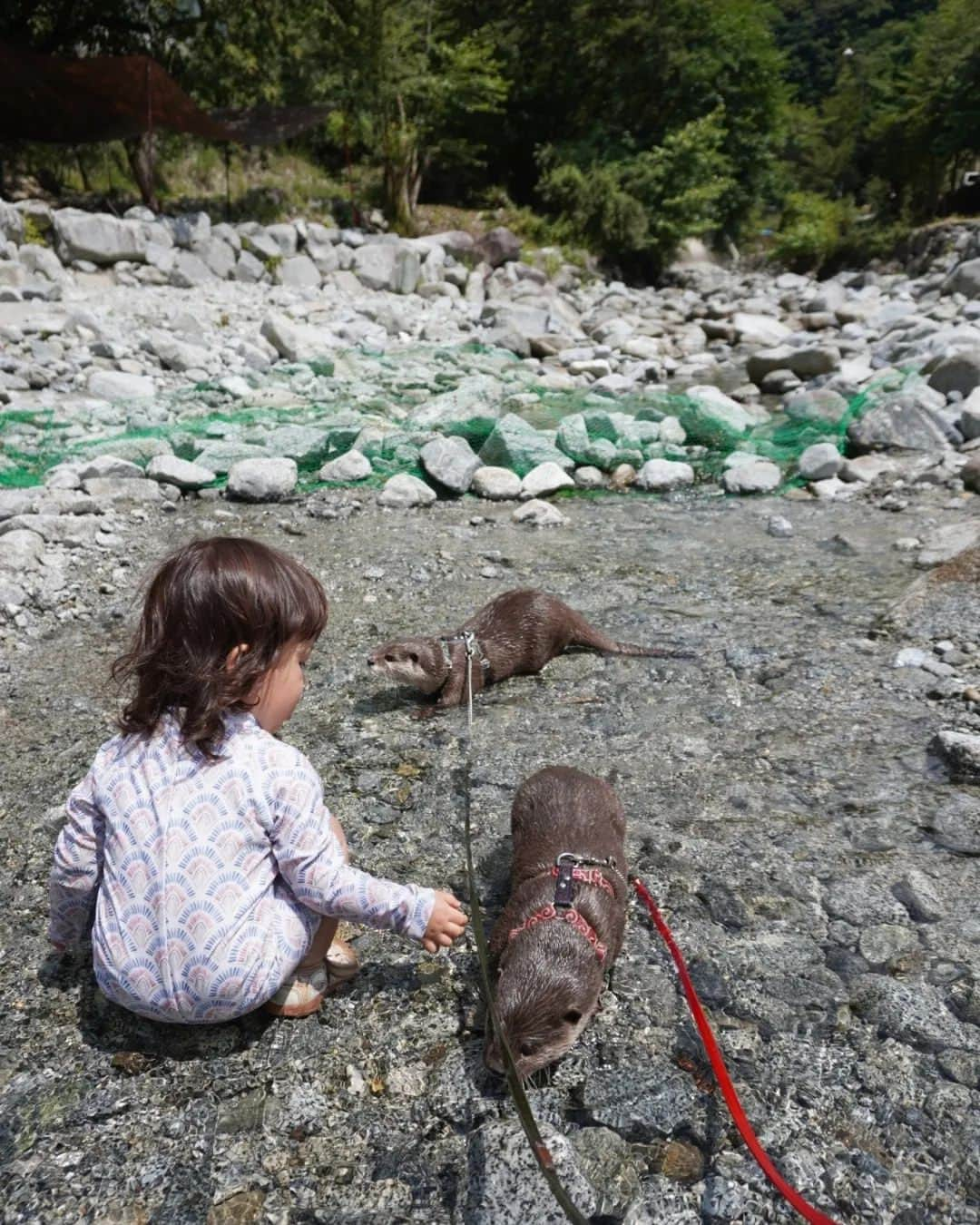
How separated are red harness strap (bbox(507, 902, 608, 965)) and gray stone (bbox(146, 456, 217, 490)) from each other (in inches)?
201

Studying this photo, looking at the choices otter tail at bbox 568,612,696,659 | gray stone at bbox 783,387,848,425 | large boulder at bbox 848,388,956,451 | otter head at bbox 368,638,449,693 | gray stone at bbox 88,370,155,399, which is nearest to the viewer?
otter head at bbox 368,638,449,693

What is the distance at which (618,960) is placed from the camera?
2.44 metres

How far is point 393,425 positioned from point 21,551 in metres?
4.19

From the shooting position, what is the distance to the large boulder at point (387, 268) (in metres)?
17.0

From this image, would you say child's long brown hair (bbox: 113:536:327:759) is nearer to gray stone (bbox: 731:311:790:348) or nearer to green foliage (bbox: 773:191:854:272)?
gray stone (bbox: 731:311:790:348)

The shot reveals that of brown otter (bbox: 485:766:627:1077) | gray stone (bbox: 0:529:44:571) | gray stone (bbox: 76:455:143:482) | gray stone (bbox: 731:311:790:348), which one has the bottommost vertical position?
gray stone (bbox: 731:311:790:348)

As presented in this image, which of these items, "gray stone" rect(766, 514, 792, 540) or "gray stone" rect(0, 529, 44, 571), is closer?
"gray stone" rect(0, 529, 44, 571)

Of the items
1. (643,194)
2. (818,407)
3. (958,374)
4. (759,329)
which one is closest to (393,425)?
(818,407)

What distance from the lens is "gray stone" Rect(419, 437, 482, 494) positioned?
22.7 feet

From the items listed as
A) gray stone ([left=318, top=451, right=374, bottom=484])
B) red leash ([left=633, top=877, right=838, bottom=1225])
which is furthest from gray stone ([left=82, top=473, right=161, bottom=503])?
red leash ([left=633, top=877, right=838, bottom=1225])

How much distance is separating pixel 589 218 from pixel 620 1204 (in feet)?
81.3

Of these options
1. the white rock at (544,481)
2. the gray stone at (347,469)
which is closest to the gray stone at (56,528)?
the gray stone at (347,469)

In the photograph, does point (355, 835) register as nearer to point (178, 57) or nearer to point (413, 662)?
point (413, 662)

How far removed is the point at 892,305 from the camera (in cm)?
1661
